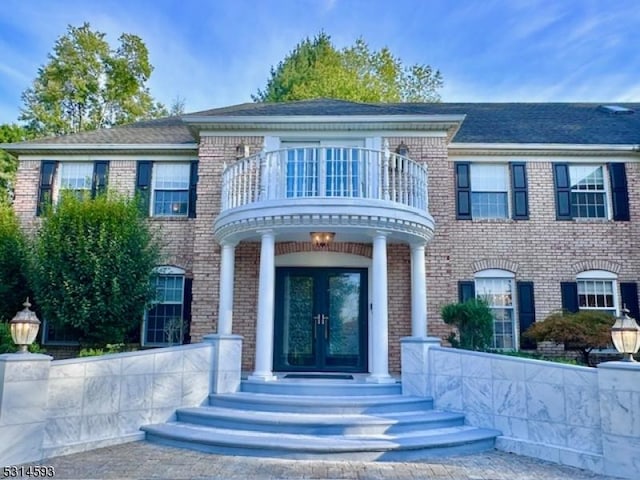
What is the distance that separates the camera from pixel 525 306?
1043cm

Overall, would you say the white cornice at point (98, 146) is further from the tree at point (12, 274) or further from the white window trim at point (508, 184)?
the white window trim at point (508, 184)

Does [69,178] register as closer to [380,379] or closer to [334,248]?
[334,248]

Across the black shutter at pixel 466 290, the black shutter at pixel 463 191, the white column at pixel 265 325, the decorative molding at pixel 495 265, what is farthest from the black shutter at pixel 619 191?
the white column at pixel 265 325

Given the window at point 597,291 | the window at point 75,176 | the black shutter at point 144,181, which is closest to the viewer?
the window at point 597,291

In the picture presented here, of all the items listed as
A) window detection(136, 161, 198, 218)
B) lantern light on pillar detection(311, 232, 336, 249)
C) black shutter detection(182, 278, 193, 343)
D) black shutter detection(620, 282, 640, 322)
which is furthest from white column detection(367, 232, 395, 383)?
black shutter detection(620, 282, 640, 322)

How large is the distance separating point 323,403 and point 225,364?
1899 millimetres

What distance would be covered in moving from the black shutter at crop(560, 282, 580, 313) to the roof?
3.52m

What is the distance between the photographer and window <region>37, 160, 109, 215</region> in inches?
446

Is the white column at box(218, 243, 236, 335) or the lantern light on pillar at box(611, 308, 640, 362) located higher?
the white column at box(218, 243, 236, 335)

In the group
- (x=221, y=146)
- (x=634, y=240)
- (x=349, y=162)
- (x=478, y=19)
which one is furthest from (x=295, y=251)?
(x=478, y=19)

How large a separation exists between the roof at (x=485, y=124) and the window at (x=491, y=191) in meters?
0.68

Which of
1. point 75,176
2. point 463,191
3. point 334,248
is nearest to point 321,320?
point 334,248

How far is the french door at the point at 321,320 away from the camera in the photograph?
374 inches

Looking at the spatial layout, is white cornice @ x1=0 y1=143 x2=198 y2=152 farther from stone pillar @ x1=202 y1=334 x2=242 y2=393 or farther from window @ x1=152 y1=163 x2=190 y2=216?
stone pillar @ x1=202 y1=334 x2=242 y2=393
